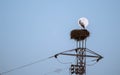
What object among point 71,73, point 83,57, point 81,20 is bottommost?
point 71,73

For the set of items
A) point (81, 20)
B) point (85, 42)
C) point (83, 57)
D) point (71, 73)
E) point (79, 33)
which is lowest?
point (71, 73)

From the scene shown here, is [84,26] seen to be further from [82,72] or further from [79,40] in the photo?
[82,72]

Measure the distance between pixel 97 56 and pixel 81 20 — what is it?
2.19m

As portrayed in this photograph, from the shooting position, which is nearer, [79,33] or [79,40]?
[79,33]

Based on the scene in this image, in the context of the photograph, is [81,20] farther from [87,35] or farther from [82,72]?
[82,72]

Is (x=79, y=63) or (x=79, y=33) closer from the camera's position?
(x=79, y=33)

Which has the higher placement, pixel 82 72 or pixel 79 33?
pixel 79 33

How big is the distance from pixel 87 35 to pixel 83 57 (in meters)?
1.31

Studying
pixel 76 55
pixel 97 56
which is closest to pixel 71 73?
pixel 76 55

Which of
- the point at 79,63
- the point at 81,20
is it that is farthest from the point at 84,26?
the point at 79,63

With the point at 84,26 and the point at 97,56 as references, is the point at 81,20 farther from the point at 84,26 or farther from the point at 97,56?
the point at 97,56

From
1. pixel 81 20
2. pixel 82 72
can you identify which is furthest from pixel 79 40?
pixel 82 72

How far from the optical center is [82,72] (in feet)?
32.6

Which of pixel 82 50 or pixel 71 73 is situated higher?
pixel 82 50
